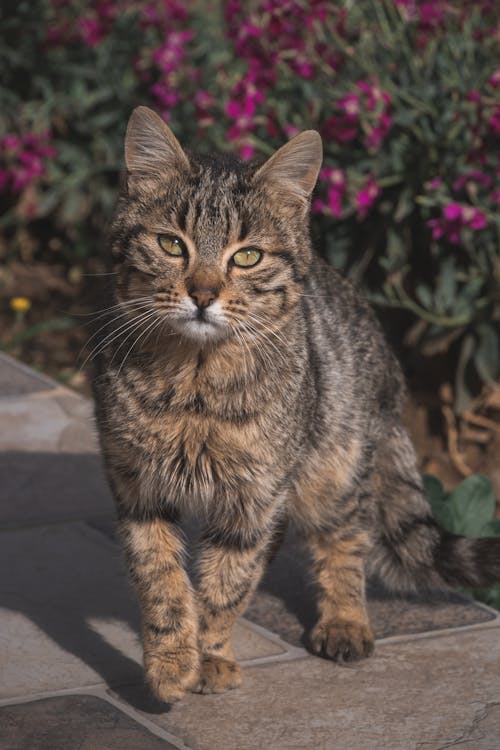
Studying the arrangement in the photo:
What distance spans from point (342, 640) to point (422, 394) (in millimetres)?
2854

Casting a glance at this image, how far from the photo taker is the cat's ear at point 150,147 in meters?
3.07

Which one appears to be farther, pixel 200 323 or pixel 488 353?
pixel 488 353

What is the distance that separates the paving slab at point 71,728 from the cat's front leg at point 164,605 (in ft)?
0.44

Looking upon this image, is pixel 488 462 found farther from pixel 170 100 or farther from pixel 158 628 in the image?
pixel 158 628

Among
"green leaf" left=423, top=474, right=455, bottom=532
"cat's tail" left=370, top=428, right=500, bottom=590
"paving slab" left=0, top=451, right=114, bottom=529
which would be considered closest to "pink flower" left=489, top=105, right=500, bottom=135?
"green leaf" left=423, top=474, right=455, bottom=532

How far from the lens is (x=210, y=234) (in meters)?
2.96

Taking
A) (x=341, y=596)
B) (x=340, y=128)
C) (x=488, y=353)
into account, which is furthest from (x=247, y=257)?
(x=488, y=353)

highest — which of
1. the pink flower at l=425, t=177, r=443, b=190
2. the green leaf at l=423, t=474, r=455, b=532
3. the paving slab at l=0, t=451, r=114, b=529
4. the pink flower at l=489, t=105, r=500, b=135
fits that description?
the pink flower at l=489, t=105, r=500, b=135

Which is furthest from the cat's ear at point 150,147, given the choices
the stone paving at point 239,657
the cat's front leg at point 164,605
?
the stone paving at point 239,657

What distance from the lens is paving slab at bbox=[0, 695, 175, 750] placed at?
2613 millimetres

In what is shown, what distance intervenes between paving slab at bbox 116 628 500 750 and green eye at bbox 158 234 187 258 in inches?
43.1

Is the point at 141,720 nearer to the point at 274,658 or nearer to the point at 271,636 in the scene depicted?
the point at 274,658

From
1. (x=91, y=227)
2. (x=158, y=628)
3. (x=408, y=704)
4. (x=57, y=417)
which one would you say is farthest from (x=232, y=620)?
(x=91, y=227)

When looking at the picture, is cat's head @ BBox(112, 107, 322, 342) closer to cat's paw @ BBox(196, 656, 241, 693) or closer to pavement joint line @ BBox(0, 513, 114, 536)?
cat's paw @ BBox(196, 656, 241, 693)
